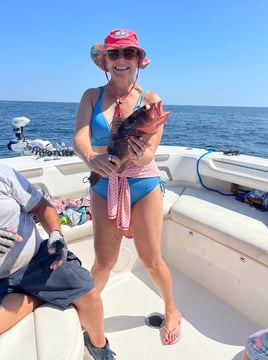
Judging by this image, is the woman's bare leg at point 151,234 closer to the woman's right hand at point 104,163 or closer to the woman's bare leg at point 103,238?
the woman's bare leg at point 103,238

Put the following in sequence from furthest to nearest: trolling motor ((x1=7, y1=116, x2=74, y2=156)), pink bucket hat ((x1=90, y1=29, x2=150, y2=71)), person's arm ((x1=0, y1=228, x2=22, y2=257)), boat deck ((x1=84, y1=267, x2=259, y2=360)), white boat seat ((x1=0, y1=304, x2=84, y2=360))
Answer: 1. trolling motor ((x1=7, y1=116, x2=74, y2=156))
2. boat deck ((x1=84, y1=267, x2=259, y2=360))
3. pink bucket hat ((x1=90, y1=29, x2=150, y2=71))
4. person's arm ((x1=0, y1=228, x2=22, y2=257))
5. white boat seat ((x1=0, y1=304, x2=84, y2=360))

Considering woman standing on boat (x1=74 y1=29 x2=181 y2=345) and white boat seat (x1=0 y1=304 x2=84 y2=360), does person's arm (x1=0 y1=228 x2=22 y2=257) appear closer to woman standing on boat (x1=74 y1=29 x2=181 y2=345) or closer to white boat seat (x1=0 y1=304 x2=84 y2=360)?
white boat seat (x1=0 y1=304 x2=84 y2=360)

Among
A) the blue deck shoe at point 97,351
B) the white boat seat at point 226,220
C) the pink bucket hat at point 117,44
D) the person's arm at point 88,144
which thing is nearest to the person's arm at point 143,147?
the person's arm at point 88,144

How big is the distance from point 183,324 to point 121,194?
4.32ft

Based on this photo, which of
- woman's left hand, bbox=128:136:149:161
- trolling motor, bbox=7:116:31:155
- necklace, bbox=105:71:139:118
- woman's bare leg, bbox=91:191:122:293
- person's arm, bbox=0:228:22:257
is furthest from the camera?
trolling motor, bbox=7:116:31:155

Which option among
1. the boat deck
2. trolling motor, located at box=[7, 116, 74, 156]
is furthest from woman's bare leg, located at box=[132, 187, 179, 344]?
trolling motor, located at box=[7, 116, 74, 156]

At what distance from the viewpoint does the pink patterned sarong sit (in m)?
2.00

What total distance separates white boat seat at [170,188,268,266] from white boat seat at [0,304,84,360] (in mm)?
1405

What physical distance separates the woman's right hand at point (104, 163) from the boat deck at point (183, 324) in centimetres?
121

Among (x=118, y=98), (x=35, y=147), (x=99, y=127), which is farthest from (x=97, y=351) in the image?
(x=35, y=147)

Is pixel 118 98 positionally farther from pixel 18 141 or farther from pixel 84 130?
pixel 18 141

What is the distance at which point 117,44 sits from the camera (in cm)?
181

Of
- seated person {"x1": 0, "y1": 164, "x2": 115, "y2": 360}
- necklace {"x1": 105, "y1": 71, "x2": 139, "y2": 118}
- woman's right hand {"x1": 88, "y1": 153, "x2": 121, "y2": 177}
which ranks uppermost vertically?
necklace {"x1": 105, "y1": 71, "x2": 139, "y2": 118}

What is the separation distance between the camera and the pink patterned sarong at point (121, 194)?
2.00m
